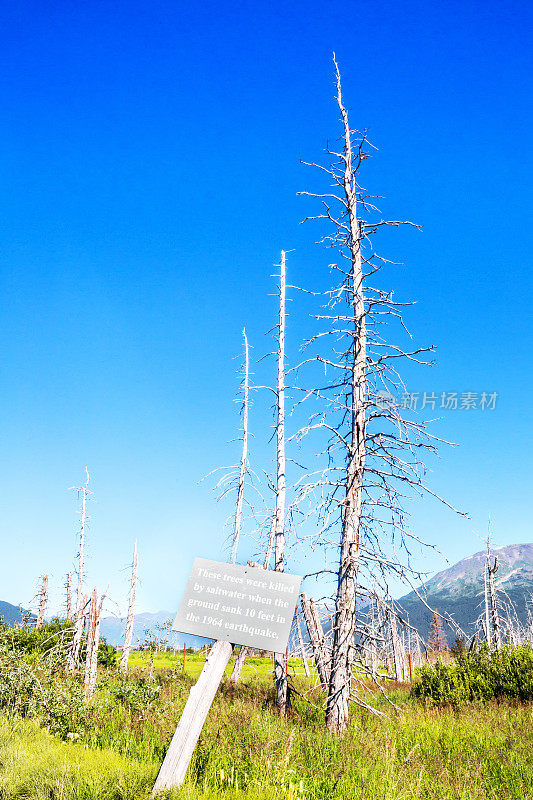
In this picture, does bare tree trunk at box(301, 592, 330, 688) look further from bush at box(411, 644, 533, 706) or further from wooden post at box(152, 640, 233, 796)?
wooden post at box(152, 640, 233, 796)

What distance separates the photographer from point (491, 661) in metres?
13.6

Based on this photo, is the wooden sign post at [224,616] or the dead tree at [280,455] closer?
the wooden sign post at [224,616]

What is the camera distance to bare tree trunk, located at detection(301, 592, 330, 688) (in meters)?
9.95

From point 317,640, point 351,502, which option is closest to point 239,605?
point 351,502

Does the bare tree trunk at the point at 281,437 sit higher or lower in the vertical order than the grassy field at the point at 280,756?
higher

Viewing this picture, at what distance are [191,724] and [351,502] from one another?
507cm

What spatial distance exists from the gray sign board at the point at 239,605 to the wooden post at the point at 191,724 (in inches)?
9.3

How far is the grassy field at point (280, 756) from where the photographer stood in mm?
5613

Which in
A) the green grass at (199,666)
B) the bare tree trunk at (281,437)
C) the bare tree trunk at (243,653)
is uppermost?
the bare tree trunk at (281,437)

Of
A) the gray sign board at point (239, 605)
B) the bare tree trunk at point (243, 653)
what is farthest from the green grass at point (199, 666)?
the gray sign board at point (239, 605)

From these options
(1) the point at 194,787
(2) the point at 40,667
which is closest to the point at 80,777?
(1) the point at 194,787

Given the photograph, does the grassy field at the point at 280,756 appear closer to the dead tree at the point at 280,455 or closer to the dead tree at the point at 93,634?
the dead tree at the point at 93,634

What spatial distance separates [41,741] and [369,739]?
4.71 meters

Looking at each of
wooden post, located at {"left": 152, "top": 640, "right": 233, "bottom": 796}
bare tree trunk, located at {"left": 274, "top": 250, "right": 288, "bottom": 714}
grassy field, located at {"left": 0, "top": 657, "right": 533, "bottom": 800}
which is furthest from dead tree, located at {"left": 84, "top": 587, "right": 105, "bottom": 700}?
wooden post, located at {"left": 152, "top": 640, "right": 233, "bottom": 796}
